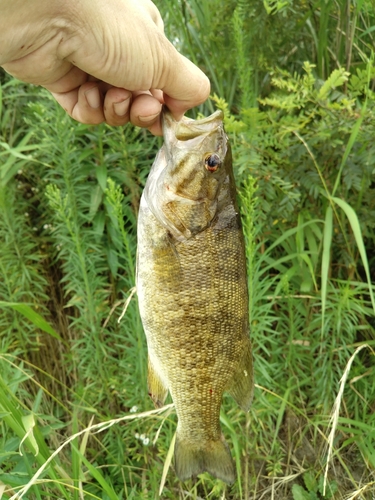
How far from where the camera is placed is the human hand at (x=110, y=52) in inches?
68.0

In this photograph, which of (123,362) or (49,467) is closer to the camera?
(49,467)

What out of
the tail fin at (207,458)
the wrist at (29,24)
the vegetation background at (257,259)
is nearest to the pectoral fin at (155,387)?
the tail fin at (207,458)

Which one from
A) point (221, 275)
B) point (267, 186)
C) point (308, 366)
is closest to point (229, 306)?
point (221, 275)

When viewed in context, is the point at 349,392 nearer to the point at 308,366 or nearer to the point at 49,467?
the point at 308,366

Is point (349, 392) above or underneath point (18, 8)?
underneath

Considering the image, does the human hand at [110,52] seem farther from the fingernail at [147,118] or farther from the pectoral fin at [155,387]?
the pectoral fin at [155,387]

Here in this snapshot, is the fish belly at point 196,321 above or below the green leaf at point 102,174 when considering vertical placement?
A: below

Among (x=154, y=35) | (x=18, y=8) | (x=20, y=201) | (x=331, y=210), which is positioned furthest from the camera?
(x=20, y=201)

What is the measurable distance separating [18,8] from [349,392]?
221cm

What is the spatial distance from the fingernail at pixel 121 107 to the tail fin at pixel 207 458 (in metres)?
1.17

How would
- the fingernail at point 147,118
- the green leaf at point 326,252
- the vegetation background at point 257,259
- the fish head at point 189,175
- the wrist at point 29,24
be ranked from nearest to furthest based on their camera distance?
the wrist at point 29,24, the fish head at point 189,175, the fingernail at point 147,118, the green leaf at point 326,252, the vegetation background at point 257,259

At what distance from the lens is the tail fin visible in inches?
79.1

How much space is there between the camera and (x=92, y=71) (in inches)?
72.9

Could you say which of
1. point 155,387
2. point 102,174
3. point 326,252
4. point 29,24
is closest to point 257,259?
point 326,252
